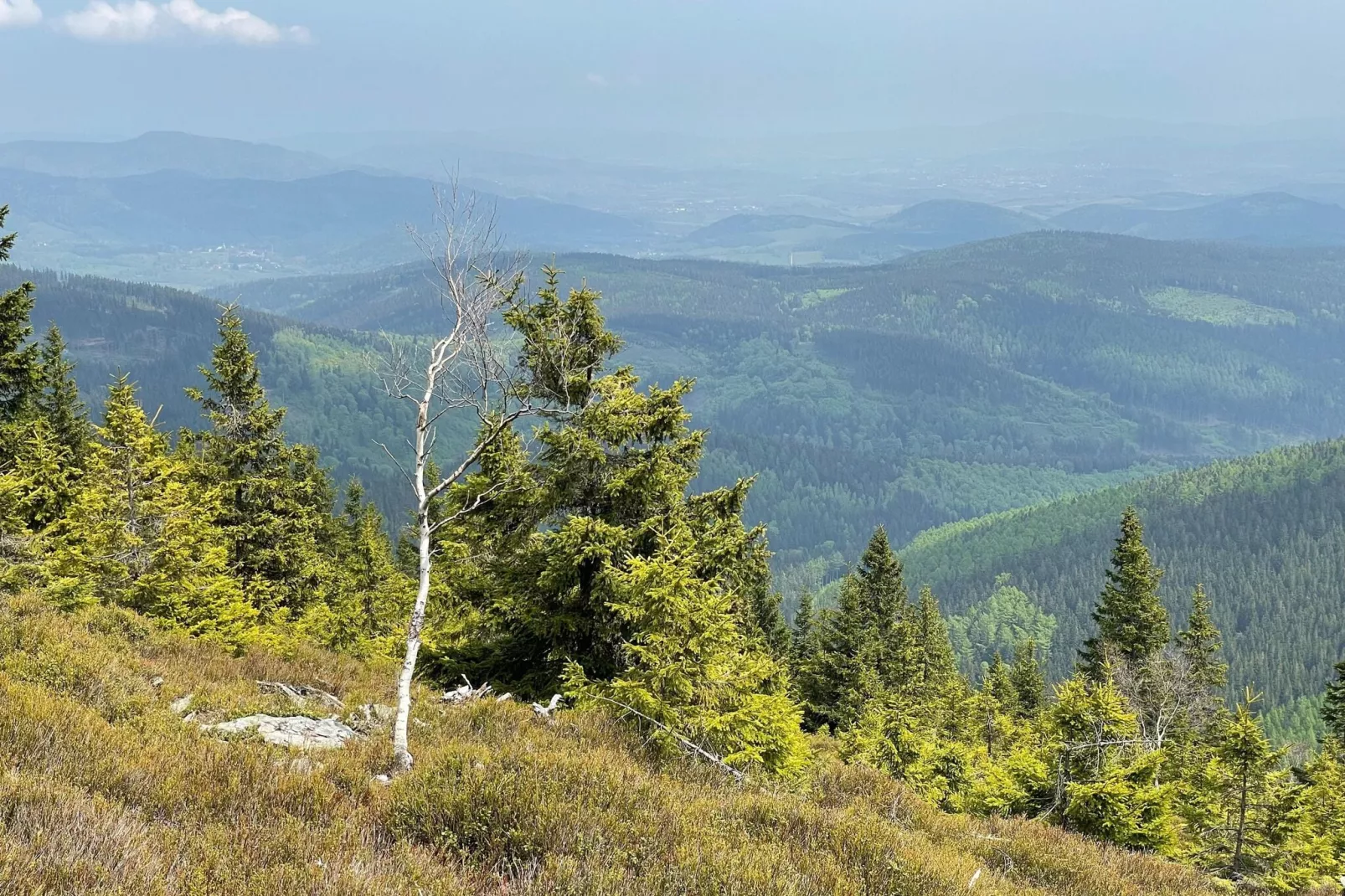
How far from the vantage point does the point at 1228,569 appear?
A: 16475 cm

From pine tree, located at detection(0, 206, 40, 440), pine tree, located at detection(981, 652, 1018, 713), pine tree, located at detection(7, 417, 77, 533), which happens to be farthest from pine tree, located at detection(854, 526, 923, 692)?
pine tree, located at detection(0, 206, 40, 440)

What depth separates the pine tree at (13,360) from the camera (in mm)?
18547

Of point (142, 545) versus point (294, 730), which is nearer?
point (294, 730)

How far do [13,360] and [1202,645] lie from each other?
1926 inches

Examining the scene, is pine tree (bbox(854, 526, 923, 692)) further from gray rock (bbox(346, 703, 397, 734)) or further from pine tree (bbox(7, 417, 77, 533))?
pine tree (bbox(7, 417, 77, 533))

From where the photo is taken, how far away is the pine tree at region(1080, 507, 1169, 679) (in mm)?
33344

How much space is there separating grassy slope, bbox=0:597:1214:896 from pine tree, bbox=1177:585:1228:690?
32381 mm

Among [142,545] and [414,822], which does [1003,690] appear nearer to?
[142,545]

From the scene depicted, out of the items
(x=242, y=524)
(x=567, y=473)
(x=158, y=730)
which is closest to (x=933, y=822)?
(x=567, y=473)

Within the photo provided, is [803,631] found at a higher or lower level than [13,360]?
lower

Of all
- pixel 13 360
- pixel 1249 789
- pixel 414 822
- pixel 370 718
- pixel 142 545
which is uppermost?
pixel 13 360

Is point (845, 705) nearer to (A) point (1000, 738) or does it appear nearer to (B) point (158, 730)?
(A) point (1000, 738)

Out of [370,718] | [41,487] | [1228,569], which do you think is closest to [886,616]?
[370,718]

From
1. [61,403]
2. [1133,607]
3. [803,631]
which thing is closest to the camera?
[61,403]
